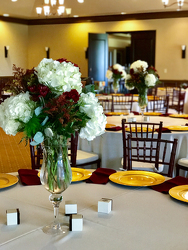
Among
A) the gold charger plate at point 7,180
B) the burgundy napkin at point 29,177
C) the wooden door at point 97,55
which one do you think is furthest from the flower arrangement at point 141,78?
the wooden door at point 97,55

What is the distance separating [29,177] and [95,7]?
1124 cm

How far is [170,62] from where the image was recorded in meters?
12.3

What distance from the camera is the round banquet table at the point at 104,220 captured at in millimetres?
1320

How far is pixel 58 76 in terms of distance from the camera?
1346mm

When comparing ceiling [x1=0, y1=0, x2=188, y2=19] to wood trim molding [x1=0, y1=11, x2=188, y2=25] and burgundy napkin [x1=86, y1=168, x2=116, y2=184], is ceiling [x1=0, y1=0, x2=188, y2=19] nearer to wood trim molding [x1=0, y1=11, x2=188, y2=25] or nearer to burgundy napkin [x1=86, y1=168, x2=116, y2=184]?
wood trim molding [x1=0, y1=11, x2=188, y2=25]

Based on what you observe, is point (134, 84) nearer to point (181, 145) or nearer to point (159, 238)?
point (181, 145)

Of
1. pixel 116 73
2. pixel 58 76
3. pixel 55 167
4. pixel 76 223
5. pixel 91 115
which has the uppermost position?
pixel 116 73

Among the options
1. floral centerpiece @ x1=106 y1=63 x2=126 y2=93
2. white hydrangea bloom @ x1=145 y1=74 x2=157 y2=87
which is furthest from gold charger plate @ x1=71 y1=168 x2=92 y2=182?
floral centerpiece @ x1=106 y1=63 x2=126 y2=93

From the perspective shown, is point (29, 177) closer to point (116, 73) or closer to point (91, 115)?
point (91, 115)

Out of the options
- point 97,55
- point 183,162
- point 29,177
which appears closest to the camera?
point 29,177

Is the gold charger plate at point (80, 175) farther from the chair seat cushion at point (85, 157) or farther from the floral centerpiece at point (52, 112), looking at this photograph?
the chair seat cushion at point (85, 157)

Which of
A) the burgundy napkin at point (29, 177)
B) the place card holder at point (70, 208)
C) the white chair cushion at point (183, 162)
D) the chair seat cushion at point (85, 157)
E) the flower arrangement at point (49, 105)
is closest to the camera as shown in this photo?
the flower arrangement at point (49, 105)

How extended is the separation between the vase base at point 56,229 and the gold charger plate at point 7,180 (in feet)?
1.88

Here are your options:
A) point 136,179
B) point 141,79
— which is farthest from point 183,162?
point 136,179
